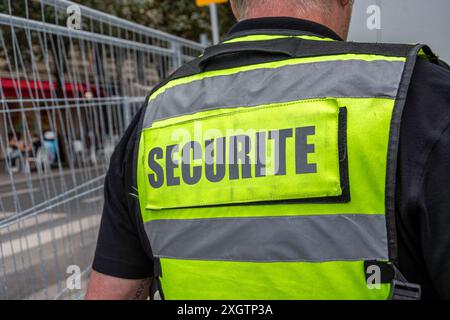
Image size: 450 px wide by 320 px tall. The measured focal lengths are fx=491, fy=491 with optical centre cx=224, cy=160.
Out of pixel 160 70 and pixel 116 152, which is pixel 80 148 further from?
pixel 116 152

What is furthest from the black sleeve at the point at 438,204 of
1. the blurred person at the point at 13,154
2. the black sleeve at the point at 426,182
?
the blurred person at the point at 13,154

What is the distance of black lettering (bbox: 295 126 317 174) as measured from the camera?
1.04 meters

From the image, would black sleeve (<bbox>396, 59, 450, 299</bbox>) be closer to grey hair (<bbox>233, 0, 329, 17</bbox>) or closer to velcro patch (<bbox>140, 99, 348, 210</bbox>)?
velcro patch (<bbox>140, 99, 348, 210</bbox>)

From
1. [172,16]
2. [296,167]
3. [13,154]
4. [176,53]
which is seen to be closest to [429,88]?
[296,167]

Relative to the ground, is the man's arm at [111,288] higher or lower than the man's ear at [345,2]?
lower

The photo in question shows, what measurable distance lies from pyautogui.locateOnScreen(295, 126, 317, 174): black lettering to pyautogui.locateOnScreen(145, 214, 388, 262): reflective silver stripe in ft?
0.34

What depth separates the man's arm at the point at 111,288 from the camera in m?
1.32

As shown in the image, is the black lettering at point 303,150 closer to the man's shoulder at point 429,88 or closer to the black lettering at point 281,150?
the black lettering at point 281,150

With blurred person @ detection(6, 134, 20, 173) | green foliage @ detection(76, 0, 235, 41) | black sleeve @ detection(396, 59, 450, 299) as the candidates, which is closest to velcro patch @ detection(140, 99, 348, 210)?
black sleeve @ detection(396, 59, 450, 299)

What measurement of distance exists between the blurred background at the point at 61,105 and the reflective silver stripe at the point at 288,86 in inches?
28.8

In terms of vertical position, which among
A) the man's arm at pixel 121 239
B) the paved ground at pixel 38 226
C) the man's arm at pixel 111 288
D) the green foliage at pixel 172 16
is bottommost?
the paved ground at pixel 38 226

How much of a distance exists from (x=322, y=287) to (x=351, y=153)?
0.29 m

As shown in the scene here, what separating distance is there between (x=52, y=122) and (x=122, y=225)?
1.84 m
